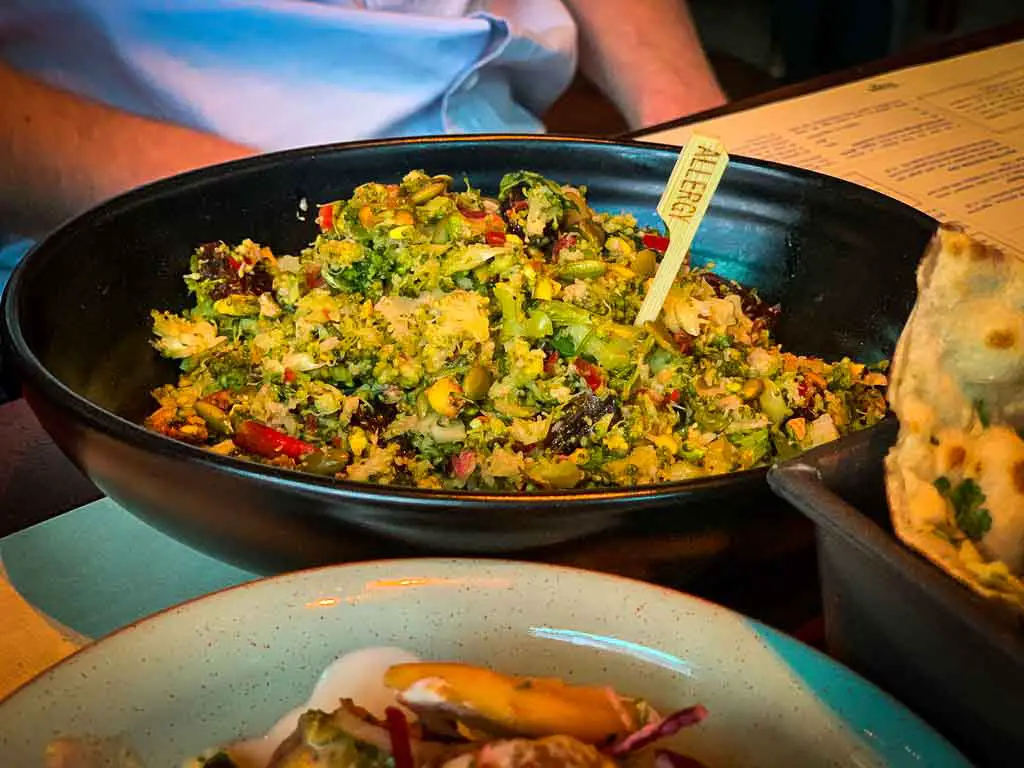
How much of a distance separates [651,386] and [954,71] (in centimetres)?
133

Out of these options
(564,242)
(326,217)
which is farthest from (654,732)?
(326,217)

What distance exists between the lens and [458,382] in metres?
0.93

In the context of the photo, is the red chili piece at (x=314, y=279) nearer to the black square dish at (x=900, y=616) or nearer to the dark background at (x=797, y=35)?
the black square dish at (x=900, y=616)

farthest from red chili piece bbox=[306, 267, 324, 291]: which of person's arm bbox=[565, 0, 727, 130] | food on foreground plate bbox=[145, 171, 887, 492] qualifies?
person's arm bbox=[565, 0, 727, 130]

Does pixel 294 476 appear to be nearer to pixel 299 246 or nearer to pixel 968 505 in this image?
pixel 968 505

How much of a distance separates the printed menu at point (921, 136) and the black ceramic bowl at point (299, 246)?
38cm

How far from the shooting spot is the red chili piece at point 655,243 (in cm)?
112

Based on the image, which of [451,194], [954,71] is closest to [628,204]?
[451,194]

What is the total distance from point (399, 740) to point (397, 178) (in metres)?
0.84

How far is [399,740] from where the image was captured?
0.50 meters

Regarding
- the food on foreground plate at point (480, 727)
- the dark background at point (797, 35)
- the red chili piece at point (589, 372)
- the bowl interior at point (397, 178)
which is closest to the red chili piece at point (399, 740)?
the food on foreground plate at point (480, 727)

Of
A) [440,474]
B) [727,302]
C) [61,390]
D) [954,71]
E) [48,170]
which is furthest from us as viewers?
[954,71]

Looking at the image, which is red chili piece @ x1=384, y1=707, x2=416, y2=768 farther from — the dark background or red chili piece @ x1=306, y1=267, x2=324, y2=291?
the dark background

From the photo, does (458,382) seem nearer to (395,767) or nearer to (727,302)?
(727,302)
